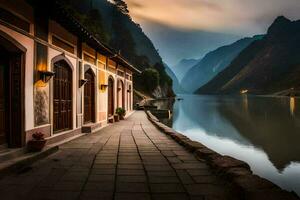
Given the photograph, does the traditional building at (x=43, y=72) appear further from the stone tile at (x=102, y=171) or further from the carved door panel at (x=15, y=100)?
the stone tile at (x=102, y=171)

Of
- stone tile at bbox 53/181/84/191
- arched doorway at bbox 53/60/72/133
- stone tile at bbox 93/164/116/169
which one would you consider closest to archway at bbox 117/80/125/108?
arched doorway at bbox 53/60/72/133

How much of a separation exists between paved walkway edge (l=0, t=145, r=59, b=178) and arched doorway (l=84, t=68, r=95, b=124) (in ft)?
19.6

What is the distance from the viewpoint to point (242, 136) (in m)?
25.5

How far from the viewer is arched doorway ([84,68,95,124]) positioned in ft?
45.6

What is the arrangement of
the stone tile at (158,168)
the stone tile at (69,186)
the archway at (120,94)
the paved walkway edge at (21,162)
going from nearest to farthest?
the stone tile at (69,186)
the paved walkway edge at (21,162)
the stone tile at (158,168)
the archway at (120,94)

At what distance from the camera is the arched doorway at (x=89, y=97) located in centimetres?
1389

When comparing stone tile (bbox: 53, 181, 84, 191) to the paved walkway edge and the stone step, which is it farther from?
the stone step

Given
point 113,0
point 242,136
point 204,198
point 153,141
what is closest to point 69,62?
point 153,141

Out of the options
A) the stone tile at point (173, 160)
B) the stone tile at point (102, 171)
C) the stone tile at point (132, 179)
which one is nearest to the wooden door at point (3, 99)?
the stone tile at point (102, 171)

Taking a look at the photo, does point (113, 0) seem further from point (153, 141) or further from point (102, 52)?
point (153, 141)

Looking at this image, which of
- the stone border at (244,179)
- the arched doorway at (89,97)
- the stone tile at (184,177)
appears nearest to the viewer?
the stone border at (244,179)

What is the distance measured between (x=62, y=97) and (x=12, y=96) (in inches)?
135

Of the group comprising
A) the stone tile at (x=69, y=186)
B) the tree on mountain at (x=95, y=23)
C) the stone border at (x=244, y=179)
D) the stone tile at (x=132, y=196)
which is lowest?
the stone tile at (x=132, y=196)

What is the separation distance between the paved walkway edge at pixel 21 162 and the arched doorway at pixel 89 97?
5959mm
